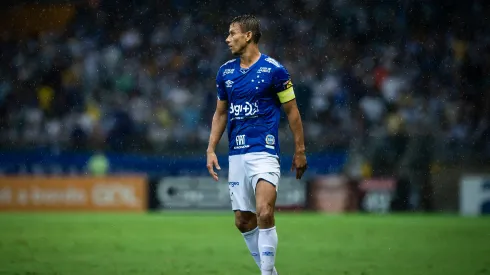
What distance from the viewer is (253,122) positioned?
7.41 m

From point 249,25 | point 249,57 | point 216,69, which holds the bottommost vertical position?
point 249,57

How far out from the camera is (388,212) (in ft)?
65.5

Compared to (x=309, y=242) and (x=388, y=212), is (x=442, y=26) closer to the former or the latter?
(x=388, y=212)

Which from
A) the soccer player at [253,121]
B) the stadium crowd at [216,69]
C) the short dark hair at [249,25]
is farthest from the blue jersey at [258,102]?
the stadium crowd at [216,69]

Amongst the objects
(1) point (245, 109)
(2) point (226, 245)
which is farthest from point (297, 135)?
(2) point (226, 245)

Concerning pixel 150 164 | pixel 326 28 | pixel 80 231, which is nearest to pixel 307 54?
pixel 326 28

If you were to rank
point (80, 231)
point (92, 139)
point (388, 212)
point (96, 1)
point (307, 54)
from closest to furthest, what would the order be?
point (80, 231) < point (388, 212) < point (92, 139) < point (307, 54) < point (96, 1)

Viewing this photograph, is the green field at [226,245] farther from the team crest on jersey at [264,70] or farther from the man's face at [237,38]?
the man's face at [237,38]

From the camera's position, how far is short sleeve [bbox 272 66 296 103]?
7383mm

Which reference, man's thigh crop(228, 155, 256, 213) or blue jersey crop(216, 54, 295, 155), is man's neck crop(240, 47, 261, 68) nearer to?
blue jersey crop(216, 54, 295, 155)

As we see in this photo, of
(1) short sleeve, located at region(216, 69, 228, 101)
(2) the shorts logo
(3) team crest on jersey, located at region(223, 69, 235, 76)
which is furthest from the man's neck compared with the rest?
(2) the shorts logo

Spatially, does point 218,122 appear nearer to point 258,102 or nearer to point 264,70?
point 258,102

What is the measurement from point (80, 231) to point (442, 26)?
43.3 ft

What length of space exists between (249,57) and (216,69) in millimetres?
15973
